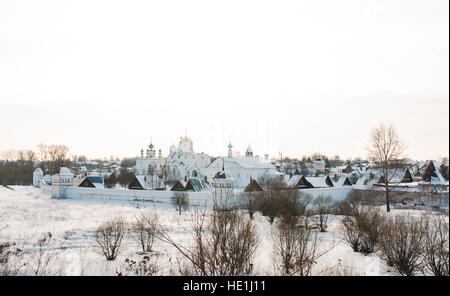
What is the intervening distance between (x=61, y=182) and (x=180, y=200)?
27.9 feet

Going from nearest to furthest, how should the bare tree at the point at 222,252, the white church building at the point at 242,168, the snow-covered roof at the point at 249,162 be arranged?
1. the bare tree at the point at 222,252
2. the white church building at the point at 242,168
3. the snow-covered roof at the point at 249,162

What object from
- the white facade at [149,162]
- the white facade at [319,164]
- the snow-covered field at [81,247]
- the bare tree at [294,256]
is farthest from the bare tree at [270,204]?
the white facade at [149,162]

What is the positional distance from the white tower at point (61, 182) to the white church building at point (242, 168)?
Answer: 1309 cm

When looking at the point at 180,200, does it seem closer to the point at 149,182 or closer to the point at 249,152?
the point at 149,182

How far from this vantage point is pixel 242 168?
34.0 metres

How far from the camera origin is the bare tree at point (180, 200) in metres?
19.5

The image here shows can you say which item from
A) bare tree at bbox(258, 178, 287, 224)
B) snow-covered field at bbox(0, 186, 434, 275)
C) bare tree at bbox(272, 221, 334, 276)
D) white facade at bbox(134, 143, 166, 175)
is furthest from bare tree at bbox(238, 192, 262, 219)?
white facade at bbox(134, 143, 166, 175)

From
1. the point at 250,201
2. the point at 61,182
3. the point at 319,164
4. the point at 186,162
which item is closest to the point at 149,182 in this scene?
the point at 61,182

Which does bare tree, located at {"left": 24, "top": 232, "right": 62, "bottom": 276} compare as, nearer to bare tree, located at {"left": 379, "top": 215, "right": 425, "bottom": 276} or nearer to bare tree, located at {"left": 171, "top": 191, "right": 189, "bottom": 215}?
bare tree, located at {"left": 379, "top": 215, "right": 425, "bottom": 276}

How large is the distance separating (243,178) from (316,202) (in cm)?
1573

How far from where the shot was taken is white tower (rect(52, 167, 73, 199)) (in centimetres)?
2048

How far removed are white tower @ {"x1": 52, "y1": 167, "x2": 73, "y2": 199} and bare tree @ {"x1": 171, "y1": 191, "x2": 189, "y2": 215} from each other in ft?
20.2

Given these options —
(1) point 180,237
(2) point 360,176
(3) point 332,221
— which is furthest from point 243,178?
(1) point 180,237

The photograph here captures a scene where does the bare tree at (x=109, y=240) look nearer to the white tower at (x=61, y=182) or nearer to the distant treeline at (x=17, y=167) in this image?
the distant treeline at (x=17, y=167)
